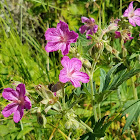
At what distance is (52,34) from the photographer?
1.11 metres

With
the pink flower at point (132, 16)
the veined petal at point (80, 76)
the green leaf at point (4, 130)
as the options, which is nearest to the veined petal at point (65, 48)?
the veined petal at point (80, 76)

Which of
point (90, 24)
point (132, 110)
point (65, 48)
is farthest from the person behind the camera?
point (90, 24)

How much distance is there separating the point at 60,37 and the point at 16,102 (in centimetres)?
37

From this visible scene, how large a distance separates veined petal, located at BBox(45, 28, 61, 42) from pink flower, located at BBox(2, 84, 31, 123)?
1.01 feet

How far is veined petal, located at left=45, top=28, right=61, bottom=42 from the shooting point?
1090mm

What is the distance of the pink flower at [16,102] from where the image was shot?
0.93 meters

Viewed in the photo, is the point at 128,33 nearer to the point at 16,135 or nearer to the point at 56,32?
the point at 56,32

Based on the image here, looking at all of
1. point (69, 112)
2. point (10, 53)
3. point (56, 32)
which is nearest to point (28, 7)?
point (10, 53)

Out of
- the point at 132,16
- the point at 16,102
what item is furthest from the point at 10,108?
the point at 132,16

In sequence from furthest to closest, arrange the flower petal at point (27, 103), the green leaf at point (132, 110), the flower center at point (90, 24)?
the flower center at point (90, 24), the green leaf at point (132, 110), the flower petal at point (27, 103)

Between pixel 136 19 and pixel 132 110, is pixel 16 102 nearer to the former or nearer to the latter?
pixel 132 110

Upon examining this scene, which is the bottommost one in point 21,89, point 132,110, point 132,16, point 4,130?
point 4,130

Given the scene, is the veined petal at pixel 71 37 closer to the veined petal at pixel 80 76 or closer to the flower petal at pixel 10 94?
the veined petal at pixel 80 76

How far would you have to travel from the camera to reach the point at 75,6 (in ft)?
8.59
